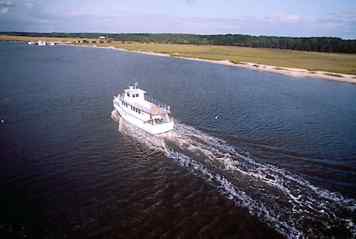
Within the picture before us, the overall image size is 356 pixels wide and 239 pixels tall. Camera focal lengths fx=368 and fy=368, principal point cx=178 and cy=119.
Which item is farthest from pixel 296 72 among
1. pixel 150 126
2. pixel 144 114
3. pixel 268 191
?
pixel 268 191

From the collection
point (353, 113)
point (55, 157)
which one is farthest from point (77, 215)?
point (353, 113)

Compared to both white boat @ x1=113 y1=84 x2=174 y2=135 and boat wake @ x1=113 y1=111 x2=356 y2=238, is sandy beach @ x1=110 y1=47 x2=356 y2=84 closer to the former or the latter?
white boat @ x1=113 y1=84 x2=174 y2=135

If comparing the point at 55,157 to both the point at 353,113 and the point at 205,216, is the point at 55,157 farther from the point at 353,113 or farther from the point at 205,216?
the point at 353,113

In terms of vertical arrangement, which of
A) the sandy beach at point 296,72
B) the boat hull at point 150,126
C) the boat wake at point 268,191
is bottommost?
the boat wake at point 268,191

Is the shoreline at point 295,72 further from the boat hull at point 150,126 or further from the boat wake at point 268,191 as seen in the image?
the boat wake at point 268,191

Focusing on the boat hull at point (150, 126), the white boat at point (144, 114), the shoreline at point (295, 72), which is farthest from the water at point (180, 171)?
the shoreline at point (295, 72)
